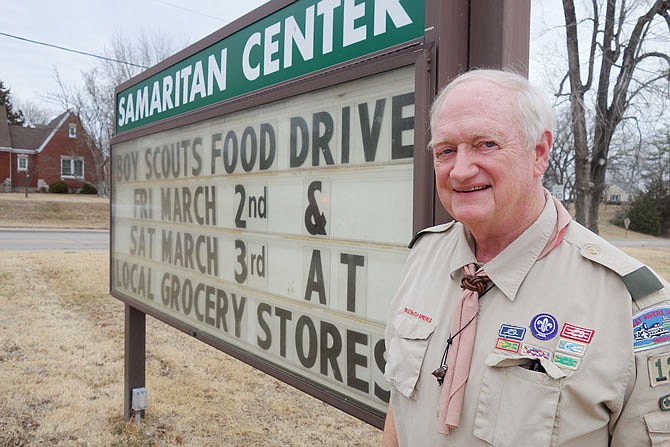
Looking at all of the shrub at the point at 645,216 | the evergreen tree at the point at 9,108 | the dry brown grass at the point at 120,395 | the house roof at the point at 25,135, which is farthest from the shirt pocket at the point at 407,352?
the evergreen tree at the point at 9,108

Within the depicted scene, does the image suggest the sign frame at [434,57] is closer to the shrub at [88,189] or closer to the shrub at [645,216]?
the shrub at [88,189]

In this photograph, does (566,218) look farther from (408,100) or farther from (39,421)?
(39,421)

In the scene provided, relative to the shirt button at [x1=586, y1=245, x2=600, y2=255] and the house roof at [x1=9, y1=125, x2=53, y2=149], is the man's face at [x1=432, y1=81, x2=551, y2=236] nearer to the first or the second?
the shirt button at [x1=586, y1=245, x2=600, y2=255]

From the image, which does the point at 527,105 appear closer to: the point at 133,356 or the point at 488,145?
the point at 488,145

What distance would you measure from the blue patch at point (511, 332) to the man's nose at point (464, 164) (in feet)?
1.21

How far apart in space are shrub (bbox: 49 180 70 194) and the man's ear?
3959cm

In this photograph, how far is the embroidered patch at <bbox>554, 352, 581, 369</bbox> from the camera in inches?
44.6

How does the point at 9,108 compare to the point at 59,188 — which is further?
the point at 9,108

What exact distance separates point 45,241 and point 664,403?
19.0 metres

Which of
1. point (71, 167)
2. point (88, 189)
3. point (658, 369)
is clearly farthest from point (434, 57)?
point (71, 167)

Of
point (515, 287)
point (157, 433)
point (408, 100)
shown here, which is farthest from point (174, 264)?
point (515, 287)

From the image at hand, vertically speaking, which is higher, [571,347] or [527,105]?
[527,105]

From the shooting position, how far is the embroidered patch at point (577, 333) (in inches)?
45.0

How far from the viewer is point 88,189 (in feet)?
124
